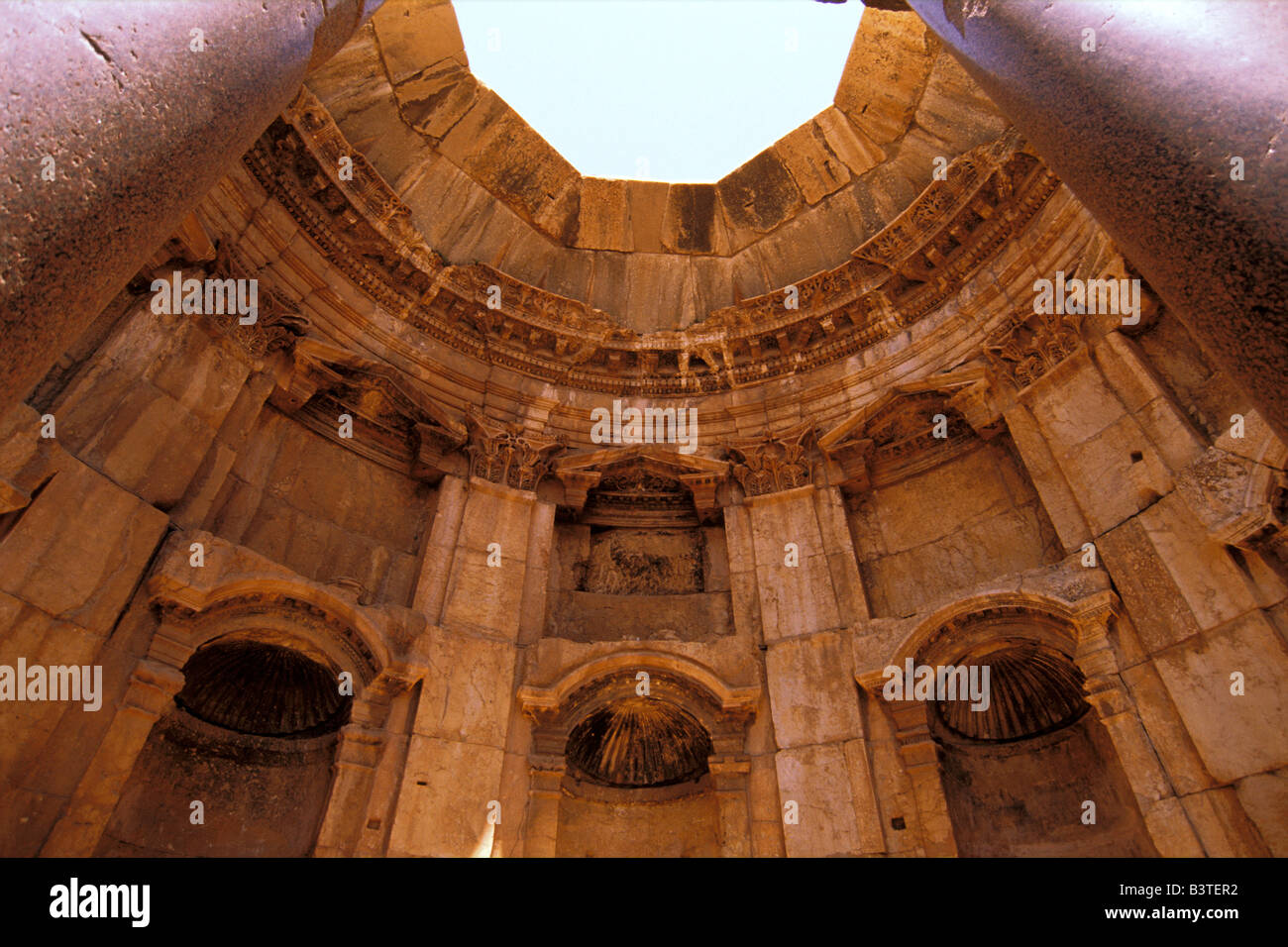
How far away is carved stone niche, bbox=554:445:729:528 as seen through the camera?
408 inches

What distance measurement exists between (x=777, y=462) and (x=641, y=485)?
2000 millimetres

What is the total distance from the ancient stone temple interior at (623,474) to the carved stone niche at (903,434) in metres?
0.06

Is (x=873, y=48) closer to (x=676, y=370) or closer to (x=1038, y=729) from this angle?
(x=676, y=370)

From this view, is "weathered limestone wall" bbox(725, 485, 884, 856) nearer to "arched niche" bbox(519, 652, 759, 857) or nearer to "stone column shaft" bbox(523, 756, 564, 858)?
"arched niche" bbox(519, 652, 759, 857)

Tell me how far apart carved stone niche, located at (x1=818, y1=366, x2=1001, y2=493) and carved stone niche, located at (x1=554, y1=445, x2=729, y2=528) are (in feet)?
5.41

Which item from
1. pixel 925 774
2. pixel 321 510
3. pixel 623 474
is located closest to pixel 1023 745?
pixel 925 774

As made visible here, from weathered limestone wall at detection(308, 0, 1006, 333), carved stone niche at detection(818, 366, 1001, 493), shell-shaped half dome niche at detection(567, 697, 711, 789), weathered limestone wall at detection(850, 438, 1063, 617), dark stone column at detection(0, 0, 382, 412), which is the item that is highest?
weathered limestone wall at detection(308, 0, 1006, 333)

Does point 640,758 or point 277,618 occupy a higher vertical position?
point 277,618

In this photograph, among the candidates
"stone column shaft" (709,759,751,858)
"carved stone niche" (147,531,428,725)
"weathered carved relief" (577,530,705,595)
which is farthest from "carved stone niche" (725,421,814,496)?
"carved stone niche" (147,531,428,725)

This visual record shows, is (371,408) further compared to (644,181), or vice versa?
(644,181)

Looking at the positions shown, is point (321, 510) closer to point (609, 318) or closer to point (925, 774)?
point (609, 318)

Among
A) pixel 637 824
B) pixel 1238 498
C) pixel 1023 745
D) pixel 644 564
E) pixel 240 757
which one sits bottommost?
pixel 637 824

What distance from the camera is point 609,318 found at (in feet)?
37.5

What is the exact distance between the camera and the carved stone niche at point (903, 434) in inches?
368
